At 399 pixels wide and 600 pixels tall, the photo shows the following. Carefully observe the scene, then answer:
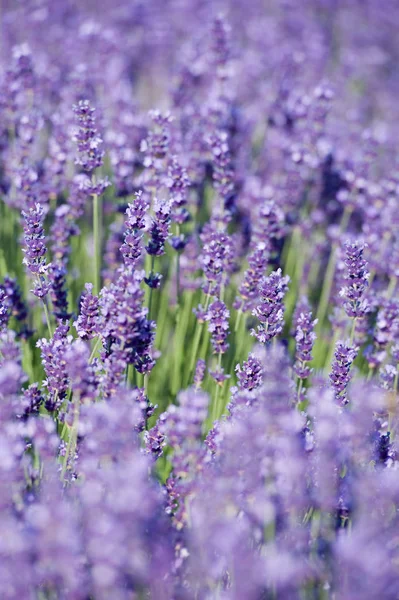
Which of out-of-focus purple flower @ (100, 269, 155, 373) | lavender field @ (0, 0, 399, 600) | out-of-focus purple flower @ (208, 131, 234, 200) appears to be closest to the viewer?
lavender field @ (0, 0, 399, 600)

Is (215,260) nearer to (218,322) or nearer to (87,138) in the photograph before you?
(218,322)

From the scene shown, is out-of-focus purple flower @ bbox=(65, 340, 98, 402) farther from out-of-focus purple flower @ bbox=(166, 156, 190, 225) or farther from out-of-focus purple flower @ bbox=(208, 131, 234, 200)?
out-of-focus purple flower @ bbox=(208, 131, 234, 200)

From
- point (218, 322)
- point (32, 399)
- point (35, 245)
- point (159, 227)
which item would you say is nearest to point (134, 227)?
point (159, 227)

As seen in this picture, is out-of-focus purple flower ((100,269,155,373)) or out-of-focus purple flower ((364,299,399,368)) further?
out-of-focus purple flower ((364,299,399,368))

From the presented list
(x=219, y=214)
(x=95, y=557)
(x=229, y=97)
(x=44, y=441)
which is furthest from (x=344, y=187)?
(x=95, y=557)

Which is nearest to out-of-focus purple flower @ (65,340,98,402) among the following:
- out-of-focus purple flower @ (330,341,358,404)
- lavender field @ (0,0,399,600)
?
lavender field @ (0,0,399,600)

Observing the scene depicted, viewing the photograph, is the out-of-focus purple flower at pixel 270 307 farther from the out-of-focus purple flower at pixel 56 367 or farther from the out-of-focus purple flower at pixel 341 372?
the out-of-focus purple flower at pixel 56 367

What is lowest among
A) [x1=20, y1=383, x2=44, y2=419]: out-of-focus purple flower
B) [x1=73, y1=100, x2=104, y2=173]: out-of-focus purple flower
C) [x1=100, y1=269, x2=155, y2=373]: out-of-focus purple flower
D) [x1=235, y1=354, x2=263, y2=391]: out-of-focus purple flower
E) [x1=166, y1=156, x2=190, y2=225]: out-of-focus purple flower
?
[x1=20, y1=383, x2=44, y2=419]: out-of-focus purple flower

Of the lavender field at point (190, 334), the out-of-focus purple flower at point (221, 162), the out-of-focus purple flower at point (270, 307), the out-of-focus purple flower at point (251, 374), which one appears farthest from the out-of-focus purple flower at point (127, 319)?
the out-of-focus purple flower at point (221, 162)
